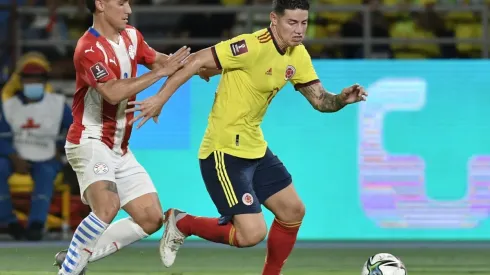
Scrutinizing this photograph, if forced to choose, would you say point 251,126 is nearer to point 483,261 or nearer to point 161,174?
point 483,261

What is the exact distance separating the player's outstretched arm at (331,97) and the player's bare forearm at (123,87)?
1.29m

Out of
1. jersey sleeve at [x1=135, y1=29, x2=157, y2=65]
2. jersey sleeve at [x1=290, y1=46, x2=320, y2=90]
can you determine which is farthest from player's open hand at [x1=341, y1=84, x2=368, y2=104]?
jersey sleeve at [x1=135, y1=29, x2=157, y2=65]

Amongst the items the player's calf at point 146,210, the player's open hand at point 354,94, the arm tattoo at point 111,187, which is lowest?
the player's calf at point 146,210

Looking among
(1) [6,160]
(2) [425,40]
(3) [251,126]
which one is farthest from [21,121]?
(3) [251,126]

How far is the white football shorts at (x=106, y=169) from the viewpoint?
7.73 metres

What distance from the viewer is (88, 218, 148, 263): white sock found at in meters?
8.15

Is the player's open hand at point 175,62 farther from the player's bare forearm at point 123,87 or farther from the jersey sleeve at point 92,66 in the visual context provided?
the jersey sleeve at point 92,66

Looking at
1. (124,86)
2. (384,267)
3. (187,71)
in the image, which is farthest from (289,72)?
(384,267)

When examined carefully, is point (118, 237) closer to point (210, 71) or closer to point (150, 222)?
point (150, 222)

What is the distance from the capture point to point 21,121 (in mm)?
13000

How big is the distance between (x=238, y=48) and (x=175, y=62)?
516 mm

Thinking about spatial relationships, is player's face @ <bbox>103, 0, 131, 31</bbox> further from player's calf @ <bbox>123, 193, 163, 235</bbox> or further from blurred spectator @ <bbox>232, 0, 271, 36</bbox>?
blurred spectator @ <bbox>232, 0, 271, 36</bbox>

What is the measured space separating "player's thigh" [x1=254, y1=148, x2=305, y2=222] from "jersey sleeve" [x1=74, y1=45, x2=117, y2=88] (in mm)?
→ 1294

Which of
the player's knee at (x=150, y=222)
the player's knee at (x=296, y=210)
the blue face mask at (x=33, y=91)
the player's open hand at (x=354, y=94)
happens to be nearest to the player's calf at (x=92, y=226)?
the player's knee at (x=150, y=222)
